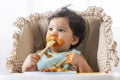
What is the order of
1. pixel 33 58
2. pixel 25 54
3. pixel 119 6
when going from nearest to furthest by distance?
pixel 33 58 < pixel 25 54 < pixel 119 6

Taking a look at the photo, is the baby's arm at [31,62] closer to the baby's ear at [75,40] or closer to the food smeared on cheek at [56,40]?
the food smeared on cheek at [56,40]

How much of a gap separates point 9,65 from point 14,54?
50mm

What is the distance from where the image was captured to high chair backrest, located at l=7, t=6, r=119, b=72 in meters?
1.17

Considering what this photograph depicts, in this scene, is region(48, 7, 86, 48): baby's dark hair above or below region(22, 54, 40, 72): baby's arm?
above

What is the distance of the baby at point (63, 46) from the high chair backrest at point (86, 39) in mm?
42

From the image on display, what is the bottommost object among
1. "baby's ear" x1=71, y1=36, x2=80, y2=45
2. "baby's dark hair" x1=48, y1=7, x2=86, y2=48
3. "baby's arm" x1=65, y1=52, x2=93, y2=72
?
"baby's arm" x1=65, y1=52, x2=93, y2=72

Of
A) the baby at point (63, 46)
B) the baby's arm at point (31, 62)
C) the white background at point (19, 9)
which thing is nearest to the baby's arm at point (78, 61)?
the baby at point (63, 46)

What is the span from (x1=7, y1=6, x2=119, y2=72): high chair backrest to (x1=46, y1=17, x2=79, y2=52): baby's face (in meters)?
0.07

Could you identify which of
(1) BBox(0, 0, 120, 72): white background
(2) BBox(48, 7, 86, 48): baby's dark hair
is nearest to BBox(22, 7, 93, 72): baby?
(2) BBox(48, 7, 86, 48): baby's dark hair

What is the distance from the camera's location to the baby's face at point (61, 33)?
3.85 feet

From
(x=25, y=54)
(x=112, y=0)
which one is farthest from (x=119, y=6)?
(x=25, y=54)

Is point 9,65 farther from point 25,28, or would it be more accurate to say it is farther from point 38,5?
point 38,5

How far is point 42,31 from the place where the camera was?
131cm

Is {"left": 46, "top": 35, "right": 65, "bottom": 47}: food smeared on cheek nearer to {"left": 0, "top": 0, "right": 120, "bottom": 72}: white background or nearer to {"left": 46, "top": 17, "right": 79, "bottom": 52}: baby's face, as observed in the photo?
{"left": 46, "top": 17, "right": 79, "bottom": 52}: baby's face
